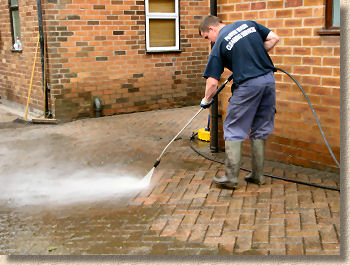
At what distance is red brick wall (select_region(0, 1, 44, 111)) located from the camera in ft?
32.9

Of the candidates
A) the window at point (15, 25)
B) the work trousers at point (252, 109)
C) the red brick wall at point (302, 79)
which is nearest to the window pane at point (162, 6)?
the window at point (15, 25)

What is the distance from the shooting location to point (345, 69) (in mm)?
4867

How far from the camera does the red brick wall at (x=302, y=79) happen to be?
545 centimetres

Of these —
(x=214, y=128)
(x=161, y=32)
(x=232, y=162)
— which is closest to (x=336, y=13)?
(x=232, y=162)

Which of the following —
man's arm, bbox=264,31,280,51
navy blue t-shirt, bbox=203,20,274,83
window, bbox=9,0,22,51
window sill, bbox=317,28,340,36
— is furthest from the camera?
window, bbox=9,0,22,51

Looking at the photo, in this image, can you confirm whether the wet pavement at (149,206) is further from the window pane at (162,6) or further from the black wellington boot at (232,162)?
the window pane at (162,6)

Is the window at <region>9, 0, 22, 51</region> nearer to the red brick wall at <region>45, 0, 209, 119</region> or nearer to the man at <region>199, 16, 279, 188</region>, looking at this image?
the red brick wall at <region>45, 0, 209, 119</region>

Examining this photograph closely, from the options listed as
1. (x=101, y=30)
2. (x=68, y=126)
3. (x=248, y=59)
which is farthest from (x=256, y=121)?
(x=101, y=30)

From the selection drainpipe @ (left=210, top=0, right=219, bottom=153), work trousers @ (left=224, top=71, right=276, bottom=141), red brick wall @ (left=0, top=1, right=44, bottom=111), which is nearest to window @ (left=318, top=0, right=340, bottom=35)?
work trousers @ (left=224, top=71, right=276, bottom=141)

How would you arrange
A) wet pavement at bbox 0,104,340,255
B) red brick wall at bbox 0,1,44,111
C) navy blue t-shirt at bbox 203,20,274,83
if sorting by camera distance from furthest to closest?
red brick wall at bbox 0,1,44,111, navy blue t-shirt at bbox 203,20,274,83, wet pavement at bbox 0,104,340,255

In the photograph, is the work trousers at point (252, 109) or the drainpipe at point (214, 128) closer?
the work trousers at point (252, 109)

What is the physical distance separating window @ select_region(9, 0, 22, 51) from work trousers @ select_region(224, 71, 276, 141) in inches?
301

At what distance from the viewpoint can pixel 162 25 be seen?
428 inches

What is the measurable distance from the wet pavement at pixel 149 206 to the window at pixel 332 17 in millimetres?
1766
